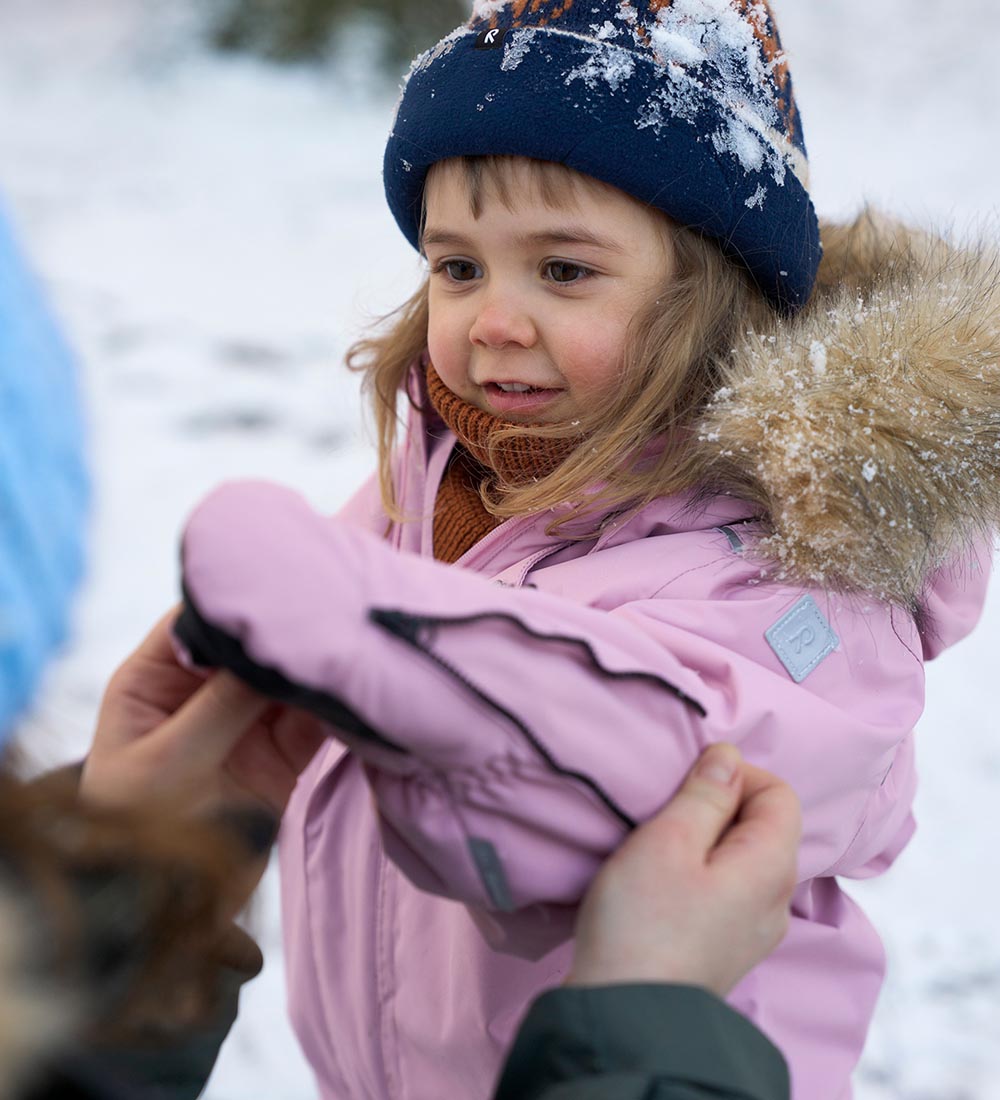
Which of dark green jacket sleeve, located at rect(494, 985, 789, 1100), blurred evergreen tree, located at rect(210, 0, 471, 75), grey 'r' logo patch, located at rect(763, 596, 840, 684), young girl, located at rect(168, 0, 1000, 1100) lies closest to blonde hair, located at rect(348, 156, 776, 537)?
young girl, located at rect(168, 0, 1000, 1100)

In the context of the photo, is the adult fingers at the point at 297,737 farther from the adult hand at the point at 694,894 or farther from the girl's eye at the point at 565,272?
the girl's eye at the point at 565,272

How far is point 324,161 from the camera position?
561cm

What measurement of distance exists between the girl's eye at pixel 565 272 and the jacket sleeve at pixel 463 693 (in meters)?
0.52

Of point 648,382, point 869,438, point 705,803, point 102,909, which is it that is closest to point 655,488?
point 648,382

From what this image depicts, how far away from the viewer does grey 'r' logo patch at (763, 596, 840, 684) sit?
1066mm

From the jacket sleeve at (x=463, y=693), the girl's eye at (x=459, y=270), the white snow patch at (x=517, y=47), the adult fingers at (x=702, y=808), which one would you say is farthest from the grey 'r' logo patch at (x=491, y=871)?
the white snow patch at (x=517, y=47)

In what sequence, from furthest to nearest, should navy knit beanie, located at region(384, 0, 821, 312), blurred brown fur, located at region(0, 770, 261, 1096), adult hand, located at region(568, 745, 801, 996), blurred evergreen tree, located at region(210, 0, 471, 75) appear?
blurred evergreen tree, located at region(210, 0, 471, 75), navy knit beanie, located at region(384, 0, 821, 312), adult hand, located at region(568, 745, 801, 996), blurred brown fur, located at region(0, 770, 261, 1096)

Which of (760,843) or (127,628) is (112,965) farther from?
(127,628)

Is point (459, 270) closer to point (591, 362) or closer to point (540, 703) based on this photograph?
point (591, 362)

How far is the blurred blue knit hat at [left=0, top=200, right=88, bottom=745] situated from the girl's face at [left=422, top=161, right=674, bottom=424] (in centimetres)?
109

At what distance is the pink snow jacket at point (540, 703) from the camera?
2.31 feet

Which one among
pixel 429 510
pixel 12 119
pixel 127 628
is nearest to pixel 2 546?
pixel 127 628

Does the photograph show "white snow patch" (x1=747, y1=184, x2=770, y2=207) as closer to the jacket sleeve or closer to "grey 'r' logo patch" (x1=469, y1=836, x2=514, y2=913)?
the jacket sleeve

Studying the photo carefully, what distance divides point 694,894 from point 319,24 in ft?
20.9
